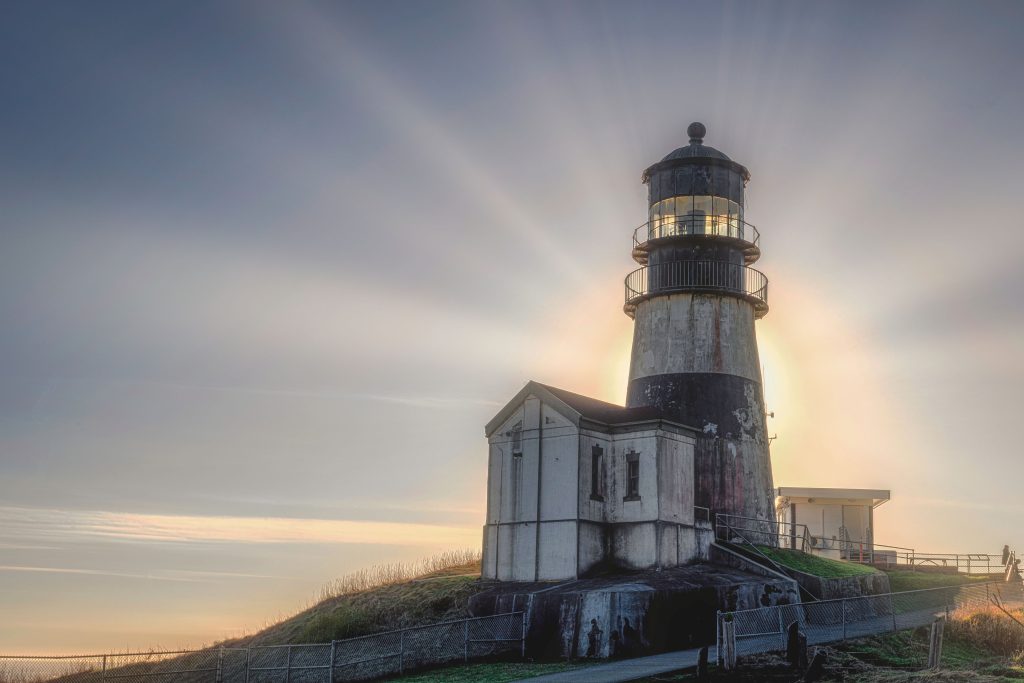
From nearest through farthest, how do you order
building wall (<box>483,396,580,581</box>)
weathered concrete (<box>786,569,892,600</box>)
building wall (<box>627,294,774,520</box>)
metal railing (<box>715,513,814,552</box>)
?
weathered concrete (<box>786,569,892,600</box>)
building wall (<box>483,396,580,581</box>)
metal railing (<box>715,513,814,552</box>)
building wall (<box>627,294,774,520</box>)

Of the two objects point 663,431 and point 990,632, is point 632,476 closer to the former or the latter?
point 663,431

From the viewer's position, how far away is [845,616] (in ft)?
88.9

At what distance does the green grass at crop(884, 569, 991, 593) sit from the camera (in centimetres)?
3716

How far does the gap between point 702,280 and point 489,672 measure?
16.9 meters

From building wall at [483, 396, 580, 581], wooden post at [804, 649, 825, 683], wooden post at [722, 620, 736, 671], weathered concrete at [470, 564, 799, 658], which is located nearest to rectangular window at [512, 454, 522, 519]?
building wall at [483, 396, 580, 581]

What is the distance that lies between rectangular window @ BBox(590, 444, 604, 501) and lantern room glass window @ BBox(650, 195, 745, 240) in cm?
890

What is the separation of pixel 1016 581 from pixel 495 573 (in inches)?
881

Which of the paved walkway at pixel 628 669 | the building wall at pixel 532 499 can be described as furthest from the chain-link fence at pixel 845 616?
the building wall at pixel 532 499

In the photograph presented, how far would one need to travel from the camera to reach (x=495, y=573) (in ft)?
106

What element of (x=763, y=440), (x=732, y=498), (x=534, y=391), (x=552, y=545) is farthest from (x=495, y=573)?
(x=763, y=440)

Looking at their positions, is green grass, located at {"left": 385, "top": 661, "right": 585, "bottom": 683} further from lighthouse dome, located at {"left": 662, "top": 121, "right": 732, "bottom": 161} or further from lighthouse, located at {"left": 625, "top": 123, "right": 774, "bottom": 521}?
lighthouse dome, located at {"left": 662, "top": 121, "right": 732, "bottom": 161}

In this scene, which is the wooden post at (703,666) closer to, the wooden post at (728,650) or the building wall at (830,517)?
the wooden post at (728,650)

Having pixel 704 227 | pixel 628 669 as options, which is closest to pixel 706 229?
pixel 704 227

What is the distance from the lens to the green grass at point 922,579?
122 ft
